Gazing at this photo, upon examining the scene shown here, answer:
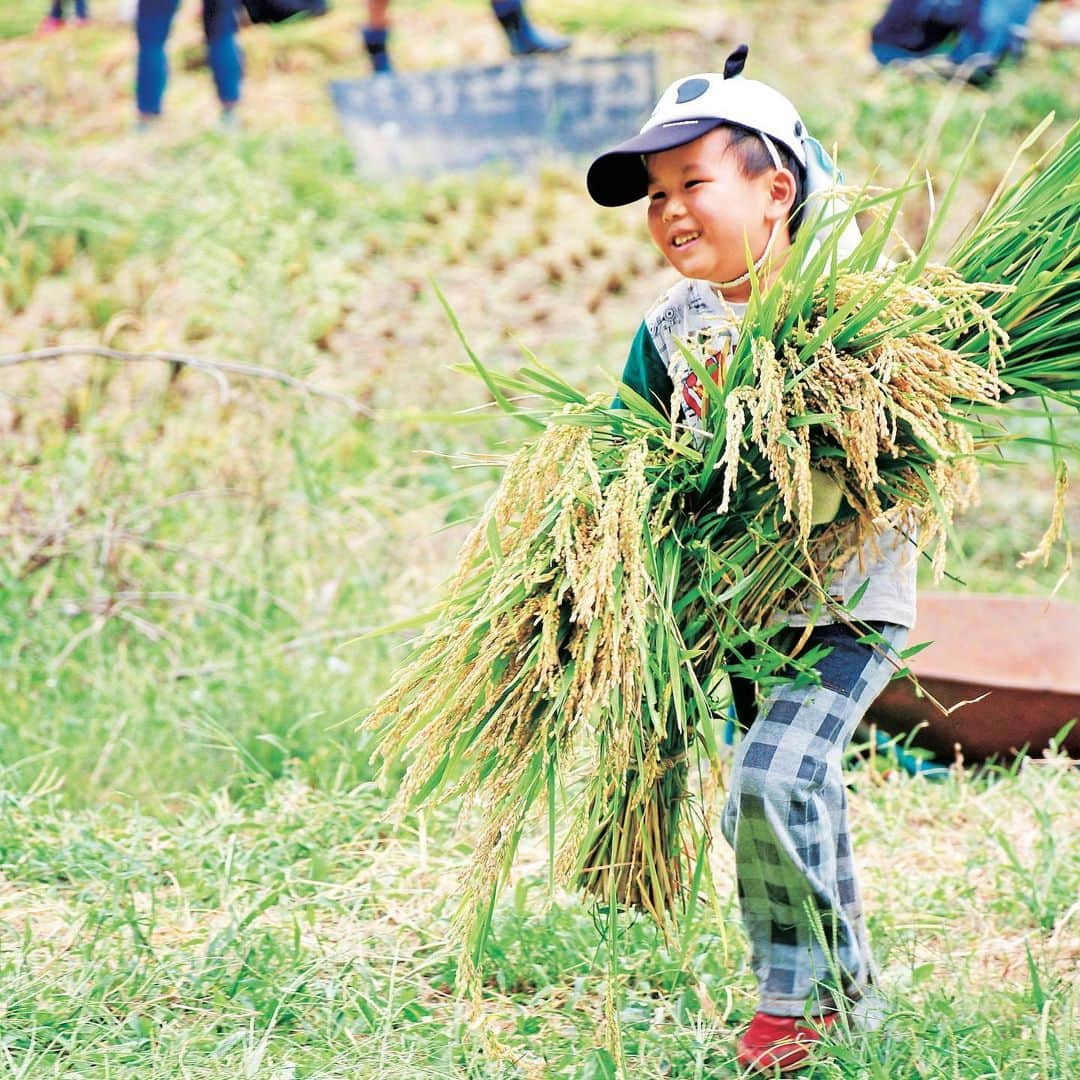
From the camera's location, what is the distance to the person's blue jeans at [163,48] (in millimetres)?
7609

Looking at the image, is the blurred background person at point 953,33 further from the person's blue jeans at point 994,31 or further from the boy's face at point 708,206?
the boy's face at point 708,206

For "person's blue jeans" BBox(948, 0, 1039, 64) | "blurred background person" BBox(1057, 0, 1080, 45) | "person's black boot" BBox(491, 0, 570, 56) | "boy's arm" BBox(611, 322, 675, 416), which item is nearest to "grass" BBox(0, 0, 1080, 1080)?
"boy's arm" BBox(611, 322, 675, 416)

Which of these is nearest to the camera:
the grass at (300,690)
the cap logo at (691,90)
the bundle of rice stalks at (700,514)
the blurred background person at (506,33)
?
the bundle of rice stalks at (700,514)

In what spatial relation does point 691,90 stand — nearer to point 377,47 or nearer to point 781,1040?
point 781,1040

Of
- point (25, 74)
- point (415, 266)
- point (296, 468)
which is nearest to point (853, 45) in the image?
point (415, 266)

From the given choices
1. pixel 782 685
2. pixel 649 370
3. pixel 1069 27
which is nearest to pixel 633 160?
pixel 649 370

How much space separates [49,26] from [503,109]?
13.0 ft

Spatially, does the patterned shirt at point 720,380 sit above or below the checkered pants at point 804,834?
above

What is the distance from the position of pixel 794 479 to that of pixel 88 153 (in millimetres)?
6512

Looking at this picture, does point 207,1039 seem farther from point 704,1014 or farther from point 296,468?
point 296,468

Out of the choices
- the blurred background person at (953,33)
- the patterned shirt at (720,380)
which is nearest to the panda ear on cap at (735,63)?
the patterned shirt at (720,380)

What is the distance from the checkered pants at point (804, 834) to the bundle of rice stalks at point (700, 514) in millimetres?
68

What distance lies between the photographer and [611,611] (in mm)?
1732

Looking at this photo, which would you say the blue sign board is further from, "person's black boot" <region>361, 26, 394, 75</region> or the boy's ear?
the boy's ear
